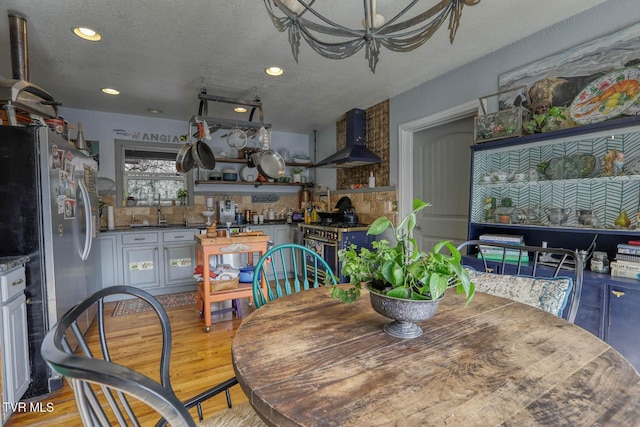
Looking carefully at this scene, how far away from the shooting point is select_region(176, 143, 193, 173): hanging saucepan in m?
2.97

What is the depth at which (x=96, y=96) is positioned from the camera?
11.4 ft

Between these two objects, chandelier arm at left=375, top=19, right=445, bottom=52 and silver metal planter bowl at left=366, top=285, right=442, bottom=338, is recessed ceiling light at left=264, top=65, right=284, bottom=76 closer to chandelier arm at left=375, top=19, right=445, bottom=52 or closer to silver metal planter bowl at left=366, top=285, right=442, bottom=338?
chandelier arm at left=375, top=19, right=445, bottom=52

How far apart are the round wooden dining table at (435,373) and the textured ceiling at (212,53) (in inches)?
74.8

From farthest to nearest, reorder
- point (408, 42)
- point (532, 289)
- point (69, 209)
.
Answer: point (69, 209), point (532, 289), point (408, 42)

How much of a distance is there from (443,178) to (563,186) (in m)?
1.17

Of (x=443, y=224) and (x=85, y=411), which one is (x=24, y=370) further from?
(x=443, y=224)

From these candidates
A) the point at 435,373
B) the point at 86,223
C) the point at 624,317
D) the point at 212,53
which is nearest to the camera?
the point at 435,373

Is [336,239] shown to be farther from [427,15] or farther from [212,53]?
[427,15]

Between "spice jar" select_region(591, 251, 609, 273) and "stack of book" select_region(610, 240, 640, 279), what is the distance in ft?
0.22

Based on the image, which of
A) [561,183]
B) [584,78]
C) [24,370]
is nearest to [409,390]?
[561,183]

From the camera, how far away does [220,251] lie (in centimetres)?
281

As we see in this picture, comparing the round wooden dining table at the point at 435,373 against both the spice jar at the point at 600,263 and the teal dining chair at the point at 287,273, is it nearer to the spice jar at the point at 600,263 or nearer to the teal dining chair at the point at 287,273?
the teal dining chair at the point at 287,273

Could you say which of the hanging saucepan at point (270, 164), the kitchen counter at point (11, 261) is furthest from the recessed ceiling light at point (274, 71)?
the kitchen counter at point (11, 261)

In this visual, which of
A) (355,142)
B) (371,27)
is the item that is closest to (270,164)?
(355,142)
